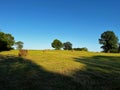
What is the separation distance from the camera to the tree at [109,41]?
109875 millimetres

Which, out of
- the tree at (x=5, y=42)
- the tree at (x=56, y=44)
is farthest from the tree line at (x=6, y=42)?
the tree at (x=56, y=44)

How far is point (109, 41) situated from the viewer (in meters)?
111

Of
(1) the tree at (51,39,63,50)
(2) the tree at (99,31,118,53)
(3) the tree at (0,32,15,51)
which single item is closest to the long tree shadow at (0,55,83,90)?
(3) the tree at (0,32,15,51)

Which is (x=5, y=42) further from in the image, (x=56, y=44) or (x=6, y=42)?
(x=56, y=44)

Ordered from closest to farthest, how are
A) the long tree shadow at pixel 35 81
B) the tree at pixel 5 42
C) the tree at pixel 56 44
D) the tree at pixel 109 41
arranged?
1. the long tree shadow at pixel 35 81
2. the tree at pixel 5 42
3. the tree at pixel 109 41
4. the tree at pixel 56 44

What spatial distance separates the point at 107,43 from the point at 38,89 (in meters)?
105

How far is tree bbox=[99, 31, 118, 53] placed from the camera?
10988 centimetres

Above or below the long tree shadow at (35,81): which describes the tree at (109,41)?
above

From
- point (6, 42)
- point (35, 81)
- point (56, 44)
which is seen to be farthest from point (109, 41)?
point (35, 81)

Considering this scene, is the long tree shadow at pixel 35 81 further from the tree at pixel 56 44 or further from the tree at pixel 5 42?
the tree at pixel 56 44

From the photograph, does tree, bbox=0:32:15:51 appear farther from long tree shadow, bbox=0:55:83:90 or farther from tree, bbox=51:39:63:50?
long tree shadow, bbox=0:55:83:90

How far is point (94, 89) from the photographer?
11.6 m

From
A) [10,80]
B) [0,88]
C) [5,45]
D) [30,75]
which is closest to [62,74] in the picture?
[30,75]

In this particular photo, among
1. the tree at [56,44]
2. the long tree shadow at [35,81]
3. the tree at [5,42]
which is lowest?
the long tree shadow at [35,81]
